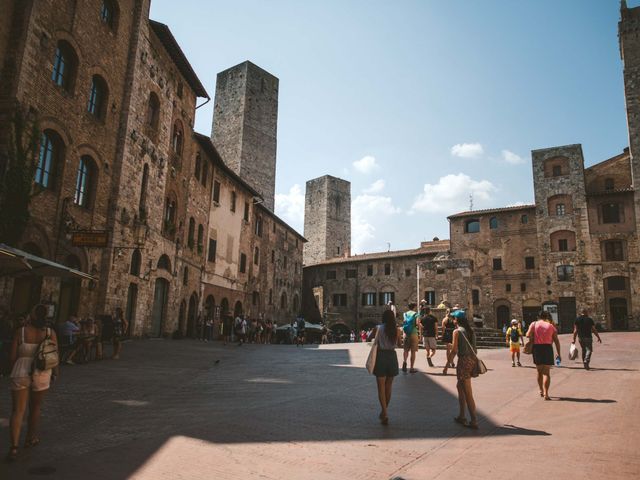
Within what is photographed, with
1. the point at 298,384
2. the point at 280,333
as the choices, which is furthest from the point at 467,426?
the point at 280,333

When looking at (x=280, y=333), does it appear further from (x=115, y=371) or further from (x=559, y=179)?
(x=559, y=179)

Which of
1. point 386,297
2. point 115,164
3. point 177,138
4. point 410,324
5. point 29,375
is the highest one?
point 177,138

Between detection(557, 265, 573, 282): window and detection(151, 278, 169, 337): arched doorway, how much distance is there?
28413mm

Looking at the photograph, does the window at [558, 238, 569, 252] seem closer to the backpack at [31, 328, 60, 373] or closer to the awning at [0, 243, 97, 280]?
the awning at [0, 243, 97, 280]

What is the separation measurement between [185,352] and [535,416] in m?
11.4

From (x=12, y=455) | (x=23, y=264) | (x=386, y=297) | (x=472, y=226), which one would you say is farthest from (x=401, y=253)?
(x=12, y=455)

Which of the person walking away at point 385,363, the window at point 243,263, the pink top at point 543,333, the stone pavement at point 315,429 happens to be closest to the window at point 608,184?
the window at point 243,263

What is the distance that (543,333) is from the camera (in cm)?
834

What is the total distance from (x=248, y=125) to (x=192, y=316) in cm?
2289

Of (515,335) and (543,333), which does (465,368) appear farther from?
(515,335)

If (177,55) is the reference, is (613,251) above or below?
below

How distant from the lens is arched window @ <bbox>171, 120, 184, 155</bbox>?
2189 centimetres

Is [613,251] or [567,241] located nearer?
[613,251]

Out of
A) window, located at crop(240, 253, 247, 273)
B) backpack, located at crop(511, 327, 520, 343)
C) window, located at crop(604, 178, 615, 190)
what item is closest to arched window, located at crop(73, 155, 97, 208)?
backpack, located at crop(511, 327, 520, 343)
